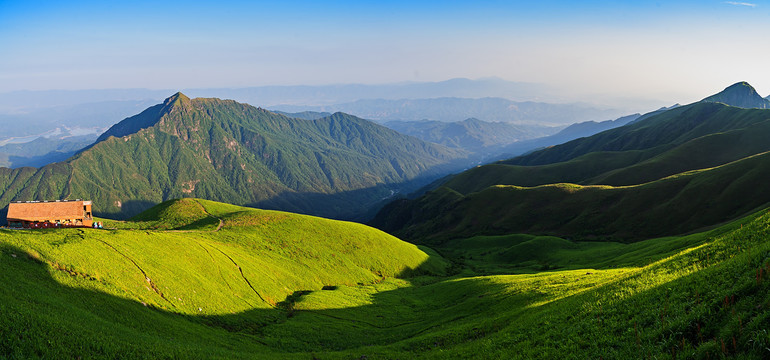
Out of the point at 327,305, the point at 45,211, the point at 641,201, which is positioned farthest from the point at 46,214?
the point at 641,201

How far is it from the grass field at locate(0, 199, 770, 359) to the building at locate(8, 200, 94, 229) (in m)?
25.8

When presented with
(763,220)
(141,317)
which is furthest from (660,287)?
(141,317)

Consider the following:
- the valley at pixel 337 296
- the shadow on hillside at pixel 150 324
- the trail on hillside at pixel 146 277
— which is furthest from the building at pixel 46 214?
the shadow on hillside at pixel 150 324

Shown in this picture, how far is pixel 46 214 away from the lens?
6656 centimetres

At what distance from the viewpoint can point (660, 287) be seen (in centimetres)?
2000

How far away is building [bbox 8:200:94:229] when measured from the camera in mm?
64031

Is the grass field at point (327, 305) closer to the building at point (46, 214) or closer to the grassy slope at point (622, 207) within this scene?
the building at point (46, 214)

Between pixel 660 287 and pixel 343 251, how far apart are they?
62.3 m

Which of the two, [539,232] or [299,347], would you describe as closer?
[299,347]

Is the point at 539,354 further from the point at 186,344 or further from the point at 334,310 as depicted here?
the point at 334,310

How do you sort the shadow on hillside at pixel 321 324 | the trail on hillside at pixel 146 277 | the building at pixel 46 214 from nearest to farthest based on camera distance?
the shadow on hillside at pixel 321 324 → the trail on hillside at pixel 146 277 → the building at pixel 46 214

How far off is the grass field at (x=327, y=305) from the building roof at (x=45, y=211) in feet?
87.1

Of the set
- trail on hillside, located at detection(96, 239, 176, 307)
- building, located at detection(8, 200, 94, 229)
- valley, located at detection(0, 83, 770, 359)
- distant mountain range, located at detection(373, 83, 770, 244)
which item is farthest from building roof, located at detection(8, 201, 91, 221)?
distant mountain range, located at detection(373, 83, 770, 244)

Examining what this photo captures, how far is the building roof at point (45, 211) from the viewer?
64.4 meters
